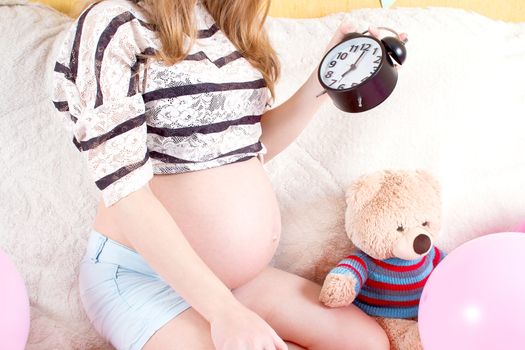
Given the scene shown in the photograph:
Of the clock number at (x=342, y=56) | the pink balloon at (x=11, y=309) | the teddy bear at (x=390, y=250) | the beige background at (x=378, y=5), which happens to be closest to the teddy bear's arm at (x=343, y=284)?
the teddy bear at (x=390, y=250)

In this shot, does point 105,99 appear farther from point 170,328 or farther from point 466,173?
point 466,173

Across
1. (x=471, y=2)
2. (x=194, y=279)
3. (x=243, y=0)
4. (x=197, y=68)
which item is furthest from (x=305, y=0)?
(x=194, y=279)

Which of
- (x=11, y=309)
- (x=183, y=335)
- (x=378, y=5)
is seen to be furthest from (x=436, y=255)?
(x=11, y=309)

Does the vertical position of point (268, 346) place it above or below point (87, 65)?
below

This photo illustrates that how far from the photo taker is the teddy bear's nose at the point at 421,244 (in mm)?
1307

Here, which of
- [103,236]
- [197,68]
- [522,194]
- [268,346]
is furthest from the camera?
[522,194]

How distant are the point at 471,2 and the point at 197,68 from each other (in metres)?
1.11

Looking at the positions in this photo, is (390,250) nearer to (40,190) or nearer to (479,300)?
(479,300)

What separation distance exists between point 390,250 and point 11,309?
2.48 ft

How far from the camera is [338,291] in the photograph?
50.4 inches

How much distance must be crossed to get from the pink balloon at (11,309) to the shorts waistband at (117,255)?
152 millimetres

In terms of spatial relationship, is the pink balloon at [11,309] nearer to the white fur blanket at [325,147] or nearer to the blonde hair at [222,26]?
the white fur blanket at [325,147]

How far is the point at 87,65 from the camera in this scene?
97 cm

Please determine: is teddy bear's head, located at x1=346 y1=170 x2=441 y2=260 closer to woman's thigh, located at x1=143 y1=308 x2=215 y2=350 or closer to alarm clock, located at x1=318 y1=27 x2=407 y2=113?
alarm clock, located at x1=318 y1=27 x2=407 y2=113
